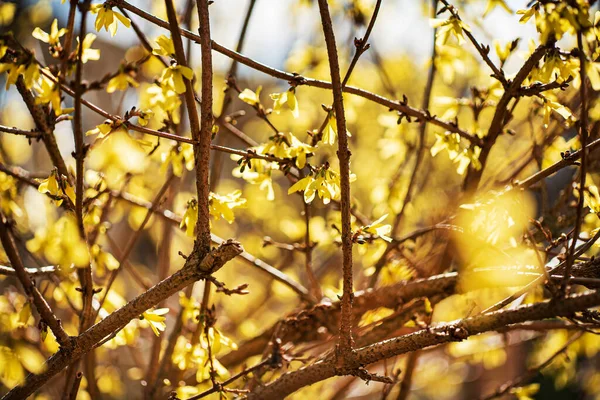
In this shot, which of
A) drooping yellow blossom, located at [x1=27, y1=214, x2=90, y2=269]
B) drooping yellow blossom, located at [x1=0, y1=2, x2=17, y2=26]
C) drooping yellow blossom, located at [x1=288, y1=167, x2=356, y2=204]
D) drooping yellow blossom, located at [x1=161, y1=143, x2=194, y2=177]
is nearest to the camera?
drooping yellow blossom, located at [x1=27, y1=214, x2=90, y2=269]

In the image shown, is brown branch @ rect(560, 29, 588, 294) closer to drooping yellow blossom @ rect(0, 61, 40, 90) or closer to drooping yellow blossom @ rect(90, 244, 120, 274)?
drooping yellow blossom @ rect(0, 61, 40, 90)

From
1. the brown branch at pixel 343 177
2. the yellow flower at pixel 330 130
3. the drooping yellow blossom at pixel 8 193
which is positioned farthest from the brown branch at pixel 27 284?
the yellow flower at pixel 330 130

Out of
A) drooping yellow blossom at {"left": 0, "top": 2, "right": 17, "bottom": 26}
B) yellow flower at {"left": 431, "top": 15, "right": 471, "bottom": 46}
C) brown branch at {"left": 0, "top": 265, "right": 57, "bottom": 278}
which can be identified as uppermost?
drooping yellow blossom at {"left": 0, "top": 2, "right": 17, "bottom": 26}

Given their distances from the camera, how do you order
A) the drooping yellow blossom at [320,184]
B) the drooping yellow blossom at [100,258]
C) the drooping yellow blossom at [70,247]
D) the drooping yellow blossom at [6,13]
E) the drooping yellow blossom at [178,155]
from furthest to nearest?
1. the drooping yellow blossom at [6,13]
2. the drooping yellow blossom at [100,258]
3. the drooping yellow blossom at [178,155]
4. the drooping yellow blossom at [320,184]
5. the drooping yellow blossom at [70,247]

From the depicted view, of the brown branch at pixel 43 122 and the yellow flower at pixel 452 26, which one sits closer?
the brown branch at pixel 43 122

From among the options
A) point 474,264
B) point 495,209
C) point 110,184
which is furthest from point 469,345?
point 110,184

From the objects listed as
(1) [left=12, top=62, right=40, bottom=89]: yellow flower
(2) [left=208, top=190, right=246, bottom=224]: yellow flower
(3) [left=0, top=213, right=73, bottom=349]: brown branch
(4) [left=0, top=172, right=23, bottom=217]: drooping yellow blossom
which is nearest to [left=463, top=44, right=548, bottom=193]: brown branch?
(2) [left=208, top=190, right=246, bottom=224]: yellow flower

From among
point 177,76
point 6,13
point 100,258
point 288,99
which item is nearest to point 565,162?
point 288,99

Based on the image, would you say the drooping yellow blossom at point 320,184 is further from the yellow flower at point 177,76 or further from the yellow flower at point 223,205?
the yellow flower at point 177,76

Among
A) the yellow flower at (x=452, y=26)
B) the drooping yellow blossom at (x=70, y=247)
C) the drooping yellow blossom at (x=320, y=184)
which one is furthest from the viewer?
the yellow flower at (x=452, y=26)

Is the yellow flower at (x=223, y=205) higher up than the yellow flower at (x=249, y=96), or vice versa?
the yellow flower at (x=249, y=96)

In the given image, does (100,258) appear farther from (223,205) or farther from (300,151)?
(300,151)

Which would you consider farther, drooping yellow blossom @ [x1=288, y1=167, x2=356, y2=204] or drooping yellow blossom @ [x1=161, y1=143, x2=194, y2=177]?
drooping yellow blossom @ [x1=161, y1=143, x2=194, y2=177]
